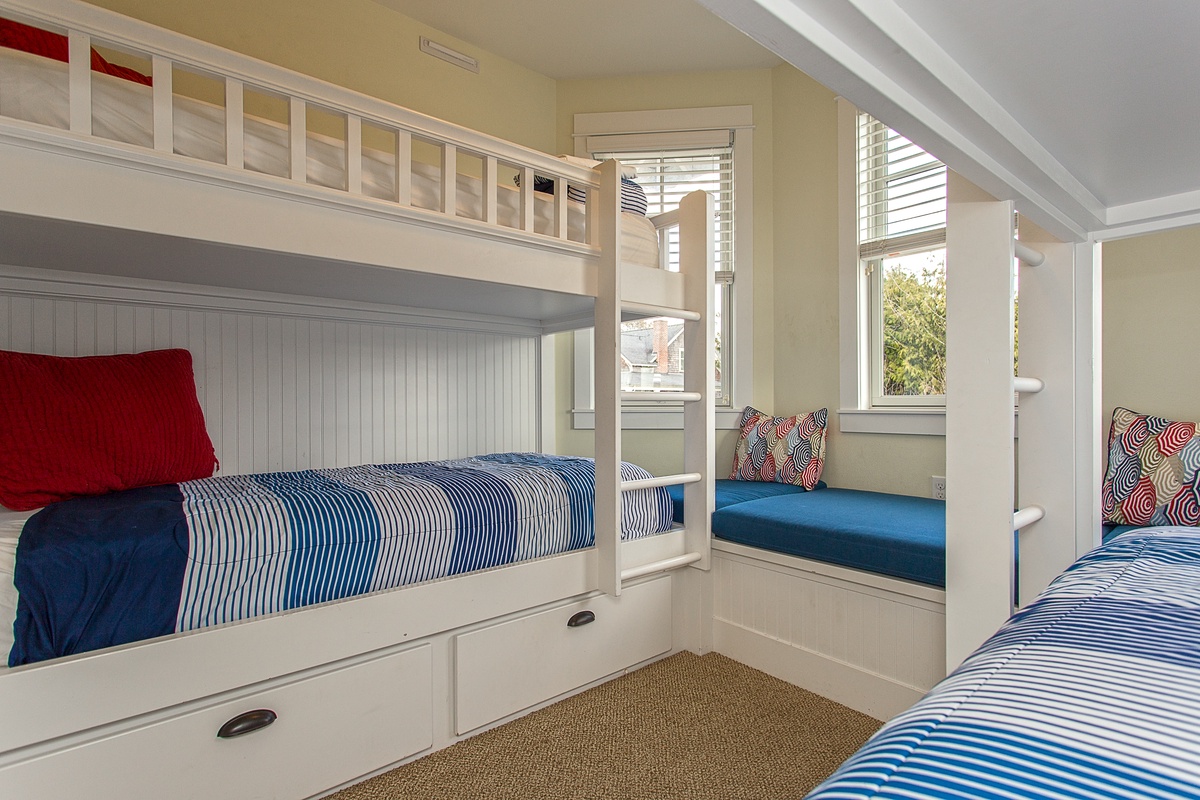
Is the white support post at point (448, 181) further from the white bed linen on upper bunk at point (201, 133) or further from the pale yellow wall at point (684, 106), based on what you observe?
the pale yellow wall at point (684, 106)

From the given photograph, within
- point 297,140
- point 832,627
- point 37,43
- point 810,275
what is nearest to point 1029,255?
point 832,627

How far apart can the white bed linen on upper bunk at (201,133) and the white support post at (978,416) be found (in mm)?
1169

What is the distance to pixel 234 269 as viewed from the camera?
68.4 inches

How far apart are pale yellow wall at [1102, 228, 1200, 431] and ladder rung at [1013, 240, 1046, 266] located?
0.98 meters

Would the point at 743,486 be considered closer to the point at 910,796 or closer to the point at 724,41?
the point at 724,41

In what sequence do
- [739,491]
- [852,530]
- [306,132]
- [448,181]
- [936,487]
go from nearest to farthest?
[306,132] < [448,181] < [852,530] < [936,487] < [739,491]

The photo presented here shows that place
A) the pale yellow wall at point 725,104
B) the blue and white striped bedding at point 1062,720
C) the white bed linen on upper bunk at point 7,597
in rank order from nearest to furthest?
the blue and white striped bedding at point 1062,720
the white bed linen on upper bunk at point 7,597
the pale yellow wall at point 725,104

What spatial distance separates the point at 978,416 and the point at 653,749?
1.13m

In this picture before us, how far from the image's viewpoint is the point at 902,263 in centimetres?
269

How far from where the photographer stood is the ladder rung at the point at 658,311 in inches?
78.5

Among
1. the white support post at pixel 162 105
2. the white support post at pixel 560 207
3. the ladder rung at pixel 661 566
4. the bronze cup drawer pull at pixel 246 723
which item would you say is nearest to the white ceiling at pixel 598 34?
the white support post at pixel 560 207

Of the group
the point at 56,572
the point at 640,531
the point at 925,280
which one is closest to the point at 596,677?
the point at 640,531

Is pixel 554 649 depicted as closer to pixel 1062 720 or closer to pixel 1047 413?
pixel 1047 413

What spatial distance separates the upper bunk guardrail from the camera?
44.3 inches
